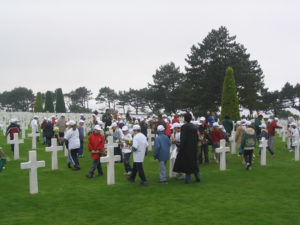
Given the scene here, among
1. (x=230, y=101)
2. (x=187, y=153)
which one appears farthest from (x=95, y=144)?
(x=230, y=101)

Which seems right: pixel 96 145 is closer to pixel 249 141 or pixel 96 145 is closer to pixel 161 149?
pixel 161 149

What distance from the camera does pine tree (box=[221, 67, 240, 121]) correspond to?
3331 cm

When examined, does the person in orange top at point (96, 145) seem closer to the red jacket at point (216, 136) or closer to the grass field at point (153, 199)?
the grass field at point (153, 199)

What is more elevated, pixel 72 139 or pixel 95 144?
pixel 72 139

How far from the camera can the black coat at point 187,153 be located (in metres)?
9.70

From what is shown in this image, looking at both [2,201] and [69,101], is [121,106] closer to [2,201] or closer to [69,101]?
[69,101]

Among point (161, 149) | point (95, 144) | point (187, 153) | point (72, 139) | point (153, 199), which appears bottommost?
point (153, 199)

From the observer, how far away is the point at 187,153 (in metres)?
9.72

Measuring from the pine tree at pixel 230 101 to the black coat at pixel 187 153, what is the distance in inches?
918

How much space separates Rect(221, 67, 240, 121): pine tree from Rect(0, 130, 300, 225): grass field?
21.5 m

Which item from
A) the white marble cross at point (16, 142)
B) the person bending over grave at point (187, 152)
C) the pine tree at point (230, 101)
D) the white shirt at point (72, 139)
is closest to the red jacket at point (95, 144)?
the white shirt at point (72, 139)

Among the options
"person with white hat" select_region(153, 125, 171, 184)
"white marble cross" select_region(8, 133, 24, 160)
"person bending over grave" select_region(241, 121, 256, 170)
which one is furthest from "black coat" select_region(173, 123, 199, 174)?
"white marble cross" select_region(8, 133, 24, 160)

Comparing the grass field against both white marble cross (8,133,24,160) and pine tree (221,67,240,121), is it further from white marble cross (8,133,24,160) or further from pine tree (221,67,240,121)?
pine tree (221,67,240,121)

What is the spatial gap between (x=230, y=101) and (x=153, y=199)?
89.1ft
